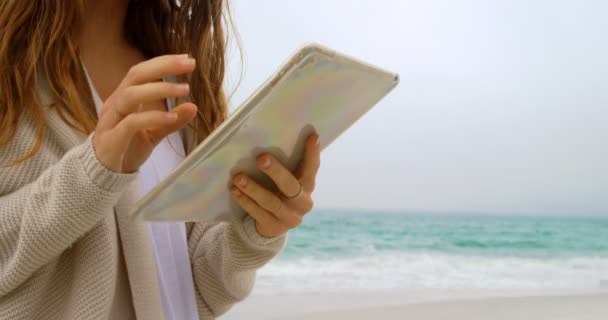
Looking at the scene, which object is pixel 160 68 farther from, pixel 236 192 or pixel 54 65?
pixel 54 65

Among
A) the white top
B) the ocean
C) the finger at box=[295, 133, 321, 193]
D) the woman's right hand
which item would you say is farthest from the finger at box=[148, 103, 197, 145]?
the ocean

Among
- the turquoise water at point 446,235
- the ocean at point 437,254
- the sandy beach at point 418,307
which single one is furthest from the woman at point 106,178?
the turquoise water at point 446,235

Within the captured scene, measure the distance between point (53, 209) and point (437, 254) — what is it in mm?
6999

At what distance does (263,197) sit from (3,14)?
378 millimetres

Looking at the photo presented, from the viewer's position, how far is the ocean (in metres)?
4.73

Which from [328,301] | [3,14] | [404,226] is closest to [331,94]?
[3,14]

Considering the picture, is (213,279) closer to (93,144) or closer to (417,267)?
(93,144)

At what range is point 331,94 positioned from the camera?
0.52 metres

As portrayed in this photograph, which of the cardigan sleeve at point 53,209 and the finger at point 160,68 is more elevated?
the finger at point 160,68

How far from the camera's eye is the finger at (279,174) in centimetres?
56

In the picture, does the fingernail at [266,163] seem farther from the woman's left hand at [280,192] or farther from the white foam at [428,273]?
the white foam at [428,273]

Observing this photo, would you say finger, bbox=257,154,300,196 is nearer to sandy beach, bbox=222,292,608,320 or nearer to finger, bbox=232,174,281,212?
finger, bbox=232,174,281,212

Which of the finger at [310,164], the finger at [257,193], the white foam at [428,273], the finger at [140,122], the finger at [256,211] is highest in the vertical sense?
the finger at [310,164]

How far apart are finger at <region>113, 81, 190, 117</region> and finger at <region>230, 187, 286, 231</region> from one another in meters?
0.13
